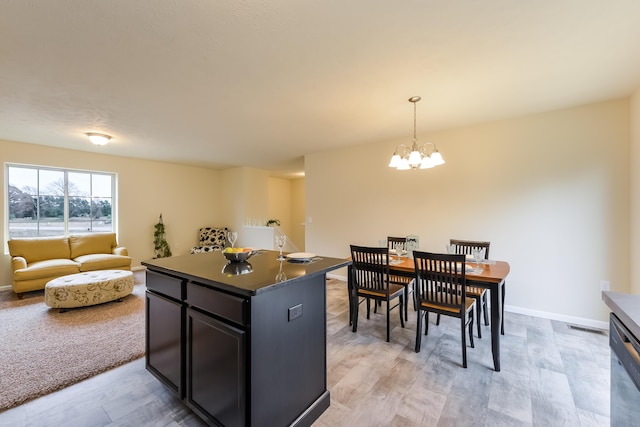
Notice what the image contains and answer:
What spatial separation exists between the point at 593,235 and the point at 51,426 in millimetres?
5045

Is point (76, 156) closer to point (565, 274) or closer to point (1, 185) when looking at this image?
point (1, 185)

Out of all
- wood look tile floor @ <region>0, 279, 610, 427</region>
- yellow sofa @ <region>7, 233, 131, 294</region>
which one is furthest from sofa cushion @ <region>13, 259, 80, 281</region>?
wood look tile floor @ <region>0, 279, 610, 427</region>

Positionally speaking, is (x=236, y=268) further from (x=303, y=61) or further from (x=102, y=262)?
(x=102, y=262)

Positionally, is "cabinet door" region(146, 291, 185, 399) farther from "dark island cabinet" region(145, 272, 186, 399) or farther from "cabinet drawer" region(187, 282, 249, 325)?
"cabinet drawer" region(187, 282, 249, 325)

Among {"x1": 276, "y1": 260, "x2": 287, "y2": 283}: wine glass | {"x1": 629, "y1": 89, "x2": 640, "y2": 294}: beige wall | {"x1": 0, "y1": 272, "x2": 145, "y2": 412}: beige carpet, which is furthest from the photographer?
{"x1": 629, "y1": 89, "x2": 640, "y2": 294}: beige wall

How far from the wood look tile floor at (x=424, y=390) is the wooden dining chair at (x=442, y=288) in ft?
0.79

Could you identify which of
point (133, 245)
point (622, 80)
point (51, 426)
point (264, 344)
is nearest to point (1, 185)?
point (133, 245)

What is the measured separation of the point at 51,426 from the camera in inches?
63.6

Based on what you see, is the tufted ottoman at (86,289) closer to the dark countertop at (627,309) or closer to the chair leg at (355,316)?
the chair leg at (355,316)

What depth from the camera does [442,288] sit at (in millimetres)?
2439

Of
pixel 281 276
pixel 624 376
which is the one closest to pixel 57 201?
pixel 281 276

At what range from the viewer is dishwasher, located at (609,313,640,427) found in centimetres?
88

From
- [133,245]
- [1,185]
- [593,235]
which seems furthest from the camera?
[133,245]

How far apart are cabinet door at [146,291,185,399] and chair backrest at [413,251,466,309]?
197 centimetres
